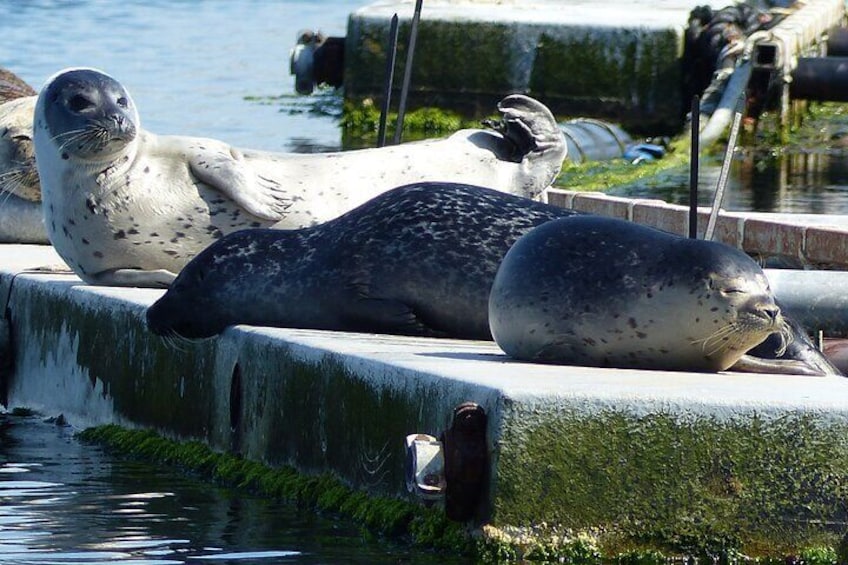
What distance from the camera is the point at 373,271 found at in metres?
6.60

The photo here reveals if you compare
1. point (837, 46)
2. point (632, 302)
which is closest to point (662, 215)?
point (632, 302)

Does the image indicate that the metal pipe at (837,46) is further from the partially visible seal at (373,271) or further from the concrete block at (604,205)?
the partially visible seal at (373,271)

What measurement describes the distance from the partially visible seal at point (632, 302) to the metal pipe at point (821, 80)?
12999 millimetres

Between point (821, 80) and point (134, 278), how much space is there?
11.7 metres

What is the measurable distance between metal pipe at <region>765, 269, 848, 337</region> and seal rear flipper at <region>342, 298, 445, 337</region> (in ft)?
5.63

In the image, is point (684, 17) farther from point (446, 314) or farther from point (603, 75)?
point (446, 314)

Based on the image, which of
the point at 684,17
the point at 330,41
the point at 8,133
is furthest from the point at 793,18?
the point at 8,133

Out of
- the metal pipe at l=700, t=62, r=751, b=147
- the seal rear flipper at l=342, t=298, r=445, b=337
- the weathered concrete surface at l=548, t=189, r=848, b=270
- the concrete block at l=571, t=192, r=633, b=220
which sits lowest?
the metal pipe at l=700, t=62, r=751, b=147

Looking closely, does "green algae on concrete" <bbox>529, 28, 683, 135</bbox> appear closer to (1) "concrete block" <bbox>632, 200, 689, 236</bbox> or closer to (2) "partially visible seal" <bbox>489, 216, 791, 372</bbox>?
(1) "concrete block" <bbox>632, 200, 689, 236</bbox>

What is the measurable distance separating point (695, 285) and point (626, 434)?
0.63 m

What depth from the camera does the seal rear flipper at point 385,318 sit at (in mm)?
6547

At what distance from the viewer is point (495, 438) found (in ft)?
16.8

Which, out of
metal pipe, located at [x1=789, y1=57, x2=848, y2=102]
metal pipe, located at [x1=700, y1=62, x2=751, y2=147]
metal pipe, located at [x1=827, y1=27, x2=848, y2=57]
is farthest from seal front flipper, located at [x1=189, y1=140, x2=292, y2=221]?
metal pipe, located at [x1=827, y1=27, x2=848, y2=57]

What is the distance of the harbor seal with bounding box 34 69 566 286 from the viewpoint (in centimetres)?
787
